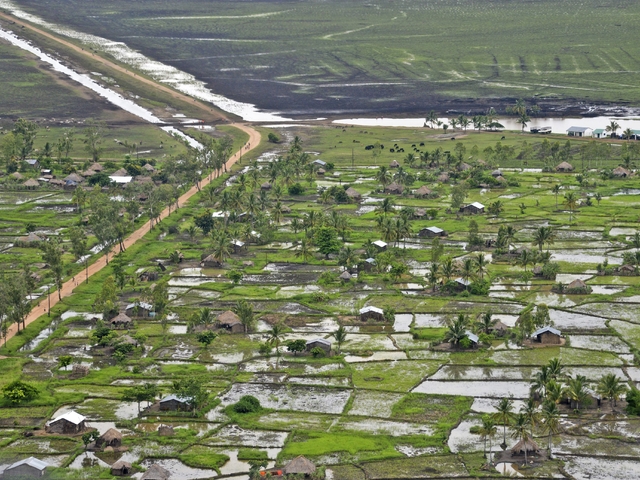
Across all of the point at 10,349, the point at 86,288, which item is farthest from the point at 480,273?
the point at 10,349

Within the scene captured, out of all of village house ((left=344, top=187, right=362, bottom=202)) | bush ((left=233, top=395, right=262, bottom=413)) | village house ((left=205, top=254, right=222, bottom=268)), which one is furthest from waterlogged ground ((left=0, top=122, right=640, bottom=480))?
village house ((left=344, top=187, right=362, bottom=202))

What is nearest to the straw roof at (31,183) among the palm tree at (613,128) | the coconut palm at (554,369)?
the palm tree at (613,128)

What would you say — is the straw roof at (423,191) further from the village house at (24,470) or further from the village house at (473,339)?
the village house at (24,470)

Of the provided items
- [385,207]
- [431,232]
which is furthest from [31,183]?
[431,232]

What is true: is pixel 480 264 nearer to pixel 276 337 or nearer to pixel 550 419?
pixel 276 337

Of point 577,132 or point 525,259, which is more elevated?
point 577,132
